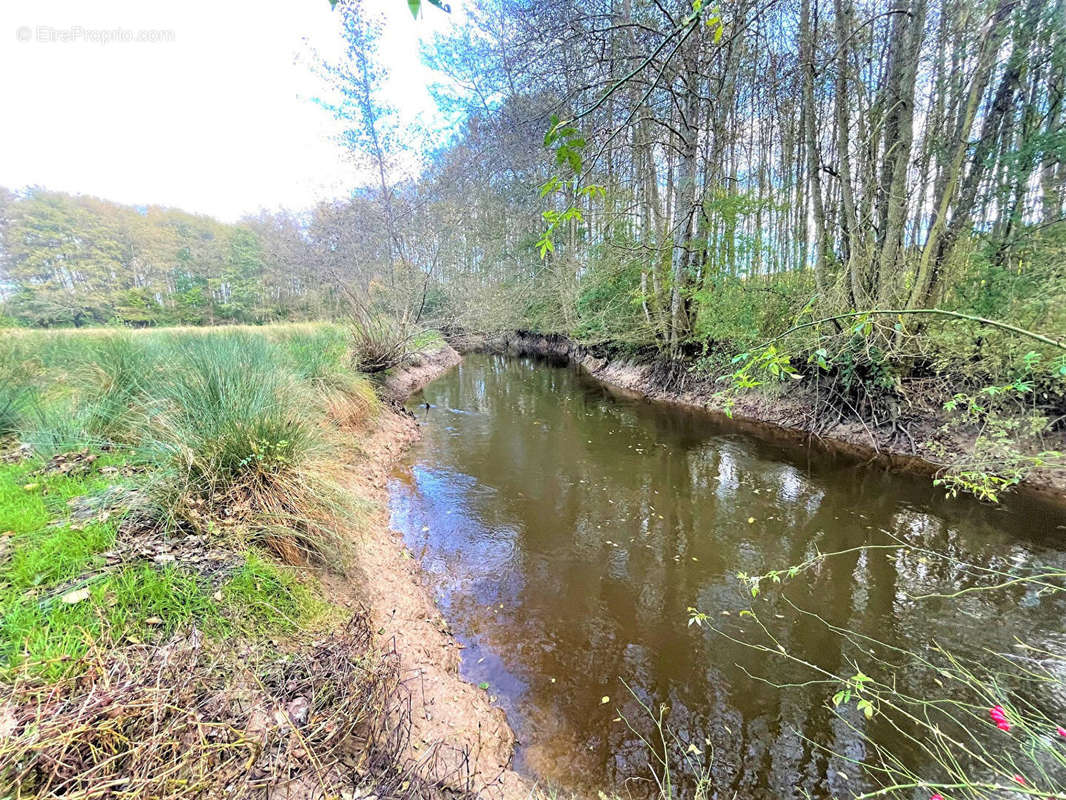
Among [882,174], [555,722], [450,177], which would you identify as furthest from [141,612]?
[450,177]

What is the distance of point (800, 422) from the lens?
7.30m

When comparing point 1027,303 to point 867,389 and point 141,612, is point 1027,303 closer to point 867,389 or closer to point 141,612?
point 867,389

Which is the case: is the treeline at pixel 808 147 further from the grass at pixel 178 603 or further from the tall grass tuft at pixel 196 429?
the tall grass tuft at pixel 196 429

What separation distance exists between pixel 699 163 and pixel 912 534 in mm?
8321

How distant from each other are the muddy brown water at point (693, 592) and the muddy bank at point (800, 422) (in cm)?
51

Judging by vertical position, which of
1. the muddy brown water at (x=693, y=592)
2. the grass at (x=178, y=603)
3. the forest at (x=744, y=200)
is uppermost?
the forest at (x=744, y=200)

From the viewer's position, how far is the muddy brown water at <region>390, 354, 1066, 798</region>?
2186 millimetres

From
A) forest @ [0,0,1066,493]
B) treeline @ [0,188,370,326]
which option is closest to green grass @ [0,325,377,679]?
forest @ [0,0,1066,493]

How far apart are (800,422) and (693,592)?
5.49 meters

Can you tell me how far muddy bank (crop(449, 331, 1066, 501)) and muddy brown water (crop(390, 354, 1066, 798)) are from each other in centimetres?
51

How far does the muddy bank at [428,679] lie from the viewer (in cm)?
187

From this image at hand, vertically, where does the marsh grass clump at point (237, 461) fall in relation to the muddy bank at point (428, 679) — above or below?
above

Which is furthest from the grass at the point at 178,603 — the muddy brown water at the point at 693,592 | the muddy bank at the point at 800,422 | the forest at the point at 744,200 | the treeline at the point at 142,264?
the treeline at the point at 142,264

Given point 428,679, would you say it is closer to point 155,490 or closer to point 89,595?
point 89,595
